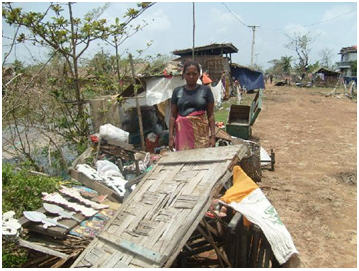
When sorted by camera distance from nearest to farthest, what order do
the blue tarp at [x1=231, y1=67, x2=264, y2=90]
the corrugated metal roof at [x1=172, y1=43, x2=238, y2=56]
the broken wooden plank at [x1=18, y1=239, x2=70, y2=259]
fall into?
the broken wooden plank at [x1=18, y1=239, x2=70, y2=259] < the corrugated metal roof at [x1=172, y1=43, x2=238, y2=56] < the blue tarp at [x1=231, y1=67, x2=264, y2=90]

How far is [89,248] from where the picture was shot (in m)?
2.33

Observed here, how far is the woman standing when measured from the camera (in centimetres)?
338

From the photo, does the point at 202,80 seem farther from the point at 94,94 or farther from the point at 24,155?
the point at 24,155

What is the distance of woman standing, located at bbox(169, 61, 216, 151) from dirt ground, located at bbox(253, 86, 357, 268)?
1.70m

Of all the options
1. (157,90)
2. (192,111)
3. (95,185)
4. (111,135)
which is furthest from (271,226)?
(157,90)

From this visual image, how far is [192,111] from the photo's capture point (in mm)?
3422

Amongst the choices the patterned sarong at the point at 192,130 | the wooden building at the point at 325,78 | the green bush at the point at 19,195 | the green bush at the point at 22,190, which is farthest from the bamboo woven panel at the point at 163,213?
the wooden building at the point at 325,78

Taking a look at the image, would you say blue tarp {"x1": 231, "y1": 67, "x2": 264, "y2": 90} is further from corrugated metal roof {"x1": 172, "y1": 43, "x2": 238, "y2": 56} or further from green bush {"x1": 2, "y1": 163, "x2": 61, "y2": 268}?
green bush {"x1": 2, "y1": 163, "x2": 61, "y2": 268}

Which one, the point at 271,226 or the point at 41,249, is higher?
the point at 271,226

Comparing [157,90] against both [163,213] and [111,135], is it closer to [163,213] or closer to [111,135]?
[111,135]

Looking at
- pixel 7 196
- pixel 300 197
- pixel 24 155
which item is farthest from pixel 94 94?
pixel 300 197

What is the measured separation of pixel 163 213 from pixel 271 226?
90 cm

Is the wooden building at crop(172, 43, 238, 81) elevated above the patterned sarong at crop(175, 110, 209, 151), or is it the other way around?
the wooden building at crop(172, 43, 238, 81)

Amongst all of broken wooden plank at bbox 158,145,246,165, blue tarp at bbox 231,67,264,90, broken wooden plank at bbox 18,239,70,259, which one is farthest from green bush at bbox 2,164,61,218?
blue tarp at bbox 231,67,264,90
